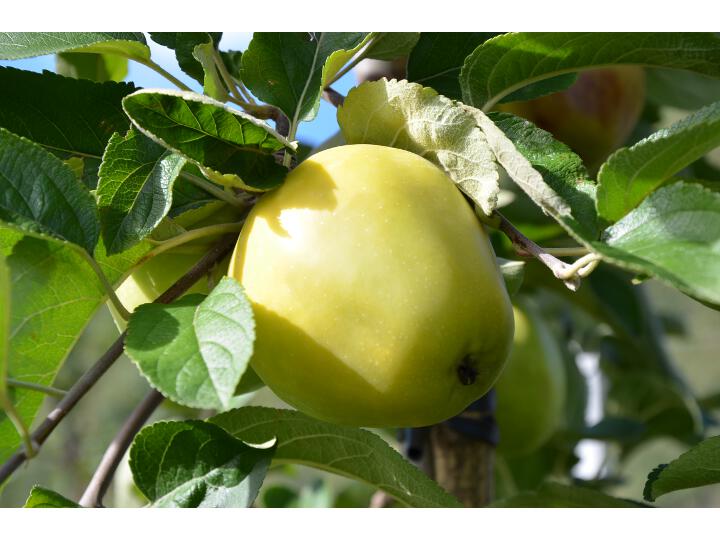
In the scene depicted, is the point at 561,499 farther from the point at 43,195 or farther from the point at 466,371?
the point at 43,195

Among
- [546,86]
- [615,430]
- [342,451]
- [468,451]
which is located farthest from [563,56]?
[615,430]

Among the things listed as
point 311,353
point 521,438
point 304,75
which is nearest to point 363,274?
point 311,353

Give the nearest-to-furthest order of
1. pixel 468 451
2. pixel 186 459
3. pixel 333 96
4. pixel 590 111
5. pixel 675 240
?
1. pixel 675 240
2. pixel 186 459
3. pixel 333 96
4. pixel 468 451
5. pixel 590 111

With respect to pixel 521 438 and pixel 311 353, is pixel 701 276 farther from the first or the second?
pixel 521 438

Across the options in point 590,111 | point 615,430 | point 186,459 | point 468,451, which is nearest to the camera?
point 186,459

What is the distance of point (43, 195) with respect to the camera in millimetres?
386

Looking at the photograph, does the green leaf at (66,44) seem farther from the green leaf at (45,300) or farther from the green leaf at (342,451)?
the green leaf at (342,451)

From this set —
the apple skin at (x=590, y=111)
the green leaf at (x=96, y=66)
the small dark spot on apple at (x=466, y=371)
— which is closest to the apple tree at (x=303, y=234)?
the small dark spot on apple at (x=466, y=371)

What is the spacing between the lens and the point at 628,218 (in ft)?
1.17

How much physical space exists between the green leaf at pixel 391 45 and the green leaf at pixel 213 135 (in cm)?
13

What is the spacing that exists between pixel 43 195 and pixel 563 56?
260 mm

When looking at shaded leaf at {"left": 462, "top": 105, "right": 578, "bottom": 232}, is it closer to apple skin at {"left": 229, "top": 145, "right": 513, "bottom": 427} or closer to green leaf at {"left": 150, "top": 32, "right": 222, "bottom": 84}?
apple skin at {"left": 229, "top": 145, "right": 513, "bottom": 427}

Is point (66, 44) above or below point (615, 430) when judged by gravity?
above

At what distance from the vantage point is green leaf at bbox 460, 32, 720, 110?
0.42 m
